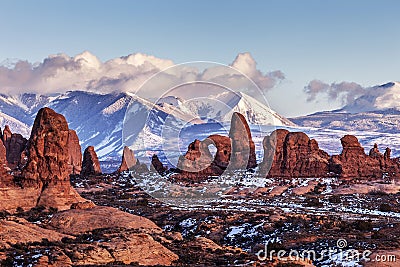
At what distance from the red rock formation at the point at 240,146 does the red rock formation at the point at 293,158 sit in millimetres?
4333

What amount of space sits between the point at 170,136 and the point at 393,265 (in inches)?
4573

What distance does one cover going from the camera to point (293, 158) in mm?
143500

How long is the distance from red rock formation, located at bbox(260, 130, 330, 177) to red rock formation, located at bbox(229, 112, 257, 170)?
433 centimetres

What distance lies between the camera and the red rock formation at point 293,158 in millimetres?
141750

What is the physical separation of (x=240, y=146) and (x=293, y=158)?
1400 cm

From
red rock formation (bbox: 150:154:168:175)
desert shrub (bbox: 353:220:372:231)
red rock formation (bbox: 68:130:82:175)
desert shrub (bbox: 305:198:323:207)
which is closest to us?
desert shrub (bbox: 353:220:372:231)

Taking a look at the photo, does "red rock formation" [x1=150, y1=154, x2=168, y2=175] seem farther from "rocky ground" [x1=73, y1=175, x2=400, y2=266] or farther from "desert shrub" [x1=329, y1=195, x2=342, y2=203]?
"desert shrub" [x1=329, y1=195, x2=342, y2=203]

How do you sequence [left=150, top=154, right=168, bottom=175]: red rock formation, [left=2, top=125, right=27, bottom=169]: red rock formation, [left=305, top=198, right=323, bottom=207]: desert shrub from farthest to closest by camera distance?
[left=2, top=125, right=27, bottom=169]: red rock formation < [left=150, top=154, right=168, bottom=175]: red rock formation < [left=305, top=198, right=323, bottom=207]: desert shrub

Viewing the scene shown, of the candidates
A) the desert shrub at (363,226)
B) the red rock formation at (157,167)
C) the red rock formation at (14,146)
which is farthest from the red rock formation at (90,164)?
the desert shrub at (363,226)

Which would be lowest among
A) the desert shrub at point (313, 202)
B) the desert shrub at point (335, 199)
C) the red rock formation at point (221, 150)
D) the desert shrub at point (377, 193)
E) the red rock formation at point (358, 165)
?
the desert shrub at point (377, 193)

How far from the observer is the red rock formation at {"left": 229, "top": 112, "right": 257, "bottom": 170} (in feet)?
489

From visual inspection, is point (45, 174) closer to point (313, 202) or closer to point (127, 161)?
point (313, 202)

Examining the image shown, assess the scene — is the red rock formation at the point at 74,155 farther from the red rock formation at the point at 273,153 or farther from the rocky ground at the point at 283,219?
the red rock formation at the point at 273,153

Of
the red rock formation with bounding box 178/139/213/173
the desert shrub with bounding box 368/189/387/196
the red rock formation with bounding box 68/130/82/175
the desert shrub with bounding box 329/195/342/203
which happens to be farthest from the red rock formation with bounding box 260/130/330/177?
the red rock formation with bounding box 68/130/82/175
